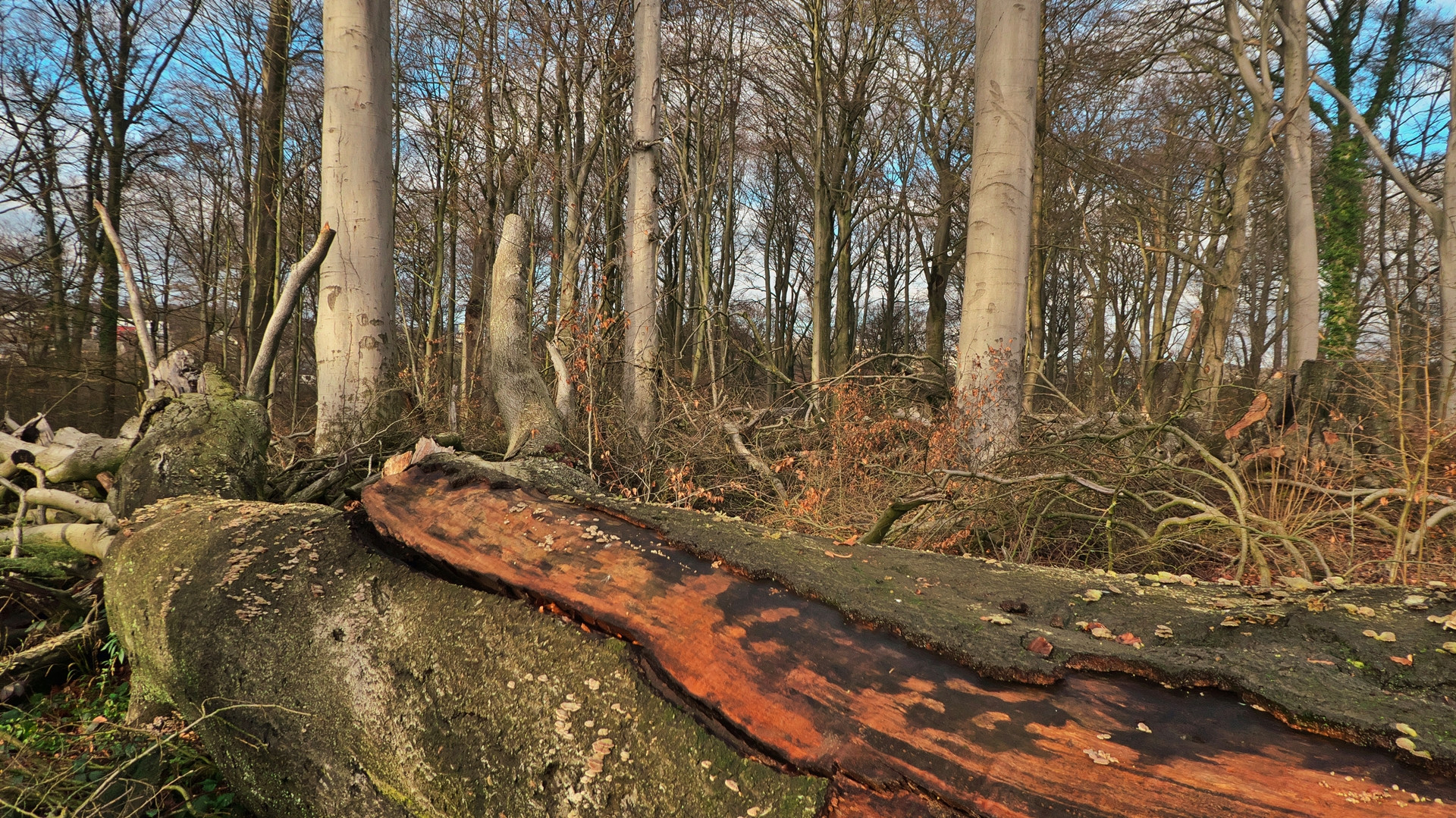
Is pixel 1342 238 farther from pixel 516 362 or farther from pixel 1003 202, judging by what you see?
pixel 516 362

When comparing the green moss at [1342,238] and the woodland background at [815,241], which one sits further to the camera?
the green moss at [1342,238]

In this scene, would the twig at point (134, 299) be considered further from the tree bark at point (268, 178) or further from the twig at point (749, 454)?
the tree bark at point (268, 178)

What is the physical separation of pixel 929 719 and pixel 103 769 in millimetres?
2265

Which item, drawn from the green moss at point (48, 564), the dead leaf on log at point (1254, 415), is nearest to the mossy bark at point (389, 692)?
the green moss at point (48, 564)

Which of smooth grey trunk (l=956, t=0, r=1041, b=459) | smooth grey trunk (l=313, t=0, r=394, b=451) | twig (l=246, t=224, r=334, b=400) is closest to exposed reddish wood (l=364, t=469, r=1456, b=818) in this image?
twig (l=246, t=224, r=334, b=400)

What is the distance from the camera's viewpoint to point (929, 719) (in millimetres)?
1141

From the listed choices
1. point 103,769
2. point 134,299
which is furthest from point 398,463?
point 134,299

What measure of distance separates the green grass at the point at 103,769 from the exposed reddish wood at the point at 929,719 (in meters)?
1.06

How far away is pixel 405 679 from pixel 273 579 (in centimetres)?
64

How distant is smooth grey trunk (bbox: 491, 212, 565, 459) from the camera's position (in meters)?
3.99

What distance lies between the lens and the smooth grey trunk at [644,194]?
731 centimetres

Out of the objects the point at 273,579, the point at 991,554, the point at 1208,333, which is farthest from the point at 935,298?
the point at 273,579

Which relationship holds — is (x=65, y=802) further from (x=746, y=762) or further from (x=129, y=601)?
(x=746, y=762)

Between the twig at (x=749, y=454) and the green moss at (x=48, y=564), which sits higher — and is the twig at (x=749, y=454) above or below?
above
